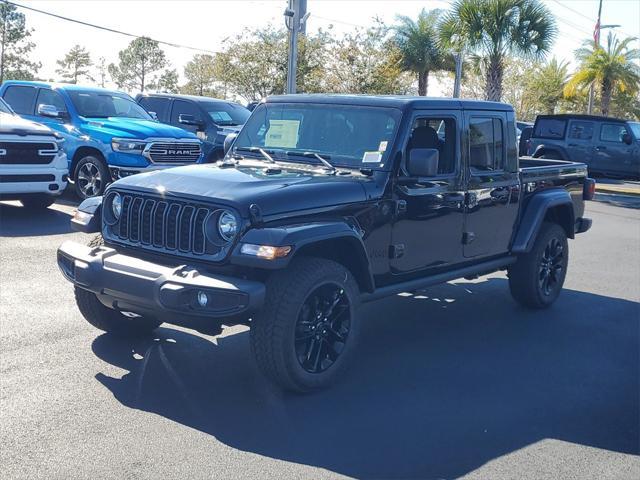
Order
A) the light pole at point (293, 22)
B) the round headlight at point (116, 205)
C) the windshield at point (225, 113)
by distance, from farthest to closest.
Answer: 1. the light pole at point (293, 22)
2. the windshield at point (225, 113)
3. the round headlight at point (116, 205)

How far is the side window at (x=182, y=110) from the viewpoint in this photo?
16234 mm

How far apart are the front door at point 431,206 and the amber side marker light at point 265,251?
127 centimetres

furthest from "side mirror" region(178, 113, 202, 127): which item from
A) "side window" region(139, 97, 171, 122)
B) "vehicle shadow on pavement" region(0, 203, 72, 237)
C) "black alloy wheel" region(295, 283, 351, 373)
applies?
"black alloy wheel" region(295, 283, 351, 373)

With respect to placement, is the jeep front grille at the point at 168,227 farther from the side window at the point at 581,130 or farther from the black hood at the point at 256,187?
the side window at the point at 581,130

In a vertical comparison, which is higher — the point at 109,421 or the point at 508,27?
the point at 508,27

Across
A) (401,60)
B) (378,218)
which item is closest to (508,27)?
(401,60)

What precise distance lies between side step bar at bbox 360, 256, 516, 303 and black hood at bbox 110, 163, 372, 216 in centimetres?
70

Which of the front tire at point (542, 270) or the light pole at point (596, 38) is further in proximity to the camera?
the light pole at point (596, 38)

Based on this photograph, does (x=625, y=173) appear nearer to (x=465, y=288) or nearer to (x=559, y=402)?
(x=465, y=288)

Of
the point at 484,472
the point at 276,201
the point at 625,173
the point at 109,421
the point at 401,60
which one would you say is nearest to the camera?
the point at 484,472

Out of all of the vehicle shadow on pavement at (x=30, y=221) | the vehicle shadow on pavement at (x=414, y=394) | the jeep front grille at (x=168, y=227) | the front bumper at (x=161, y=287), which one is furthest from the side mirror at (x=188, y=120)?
the front bumper at (x=161, y=287)

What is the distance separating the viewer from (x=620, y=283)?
31.4 ft

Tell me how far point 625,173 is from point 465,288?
51.8 feet

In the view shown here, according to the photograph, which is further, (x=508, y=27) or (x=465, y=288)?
(x=508, y=27)
